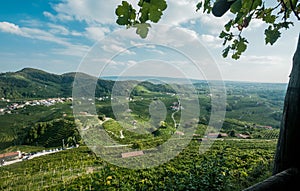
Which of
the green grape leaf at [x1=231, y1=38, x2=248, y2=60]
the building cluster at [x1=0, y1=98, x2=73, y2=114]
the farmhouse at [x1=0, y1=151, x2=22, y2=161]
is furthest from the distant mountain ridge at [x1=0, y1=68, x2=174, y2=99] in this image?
the green grape leaf at [x1=231, y1=38, x2=248, y2=60]

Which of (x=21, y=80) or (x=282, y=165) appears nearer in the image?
(x=282, y=165)

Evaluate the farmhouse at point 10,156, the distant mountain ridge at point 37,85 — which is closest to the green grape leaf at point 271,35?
the farmhouse at point 10,156

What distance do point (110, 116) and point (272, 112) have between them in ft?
129

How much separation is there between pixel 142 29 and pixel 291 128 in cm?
52

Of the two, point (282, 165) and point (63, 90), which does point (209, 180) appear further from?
point (63, 90)

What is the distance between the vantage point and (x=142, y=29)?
0.64m

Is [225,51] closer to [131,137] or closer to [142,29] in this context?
[142,29]

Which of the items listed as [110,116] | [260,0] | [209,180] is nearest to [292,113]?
[260,0]

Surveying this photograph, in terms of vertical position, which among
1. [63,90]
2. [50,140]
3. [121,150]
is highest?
[63,90]

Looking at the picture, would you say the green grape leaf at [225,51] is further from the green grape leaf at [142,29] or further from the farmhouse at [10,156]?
the farmhouse at [10,156]

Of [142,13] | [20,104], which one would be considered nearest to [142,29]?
[142,13]

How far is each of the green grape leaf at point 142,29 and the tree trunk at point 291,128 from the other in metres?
0.45

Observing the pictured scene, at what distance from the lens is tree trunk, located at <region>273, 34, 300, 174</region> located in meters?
0.52

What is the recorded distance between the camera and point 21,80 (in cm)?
8200
